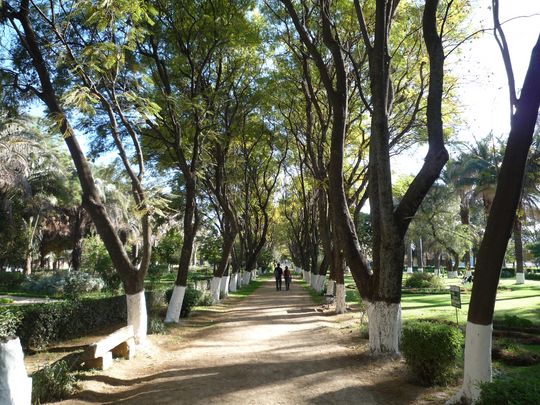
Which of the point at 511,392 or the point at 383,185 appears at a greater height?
the point at 383,185

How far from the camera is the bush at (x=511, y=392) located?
396 cm

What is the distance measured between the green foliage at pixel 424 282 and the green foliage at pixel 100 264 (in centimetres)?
1860

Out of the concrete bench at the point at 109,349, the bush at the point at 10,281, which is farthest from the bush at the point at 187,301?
the bush at the point at 10,281

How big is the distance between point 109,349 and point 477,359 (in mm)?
6173

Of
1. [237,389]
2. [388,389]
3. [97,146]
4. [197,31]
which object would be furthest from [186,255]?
[388,389]

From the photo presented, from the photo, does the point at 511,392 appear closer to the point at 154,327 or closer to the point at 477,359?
the point at 477,359

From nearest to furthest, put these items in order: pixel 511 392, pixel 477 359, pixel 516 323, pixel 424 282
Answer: pixel 511 392, pixel 477 359, pixel 516 323, pixel 424 282

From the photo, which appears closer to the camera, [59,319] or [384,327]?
Answer: [384,327]

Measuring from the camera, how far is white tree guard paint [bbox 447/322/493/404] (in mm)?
5727

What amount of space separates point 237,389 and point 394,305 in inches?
138

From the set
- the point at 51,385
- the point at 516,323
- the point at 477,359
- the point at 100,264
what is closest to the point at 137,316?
the point at 51,385

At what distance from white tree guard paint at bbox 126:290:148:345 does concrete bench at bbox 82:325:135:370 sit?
1.73 ft

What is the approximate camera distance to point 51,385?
654 cm

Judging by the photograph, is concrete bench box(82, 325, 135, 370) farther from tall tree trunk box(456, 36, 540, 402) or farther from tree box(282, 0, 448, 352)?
tall tree trunk box(456, 36, 540, 402)
